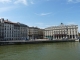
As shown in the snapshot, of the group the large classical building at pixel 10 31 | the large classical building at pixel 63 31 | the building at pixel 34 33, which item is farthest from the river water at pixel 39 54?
the building at pixel 34 33

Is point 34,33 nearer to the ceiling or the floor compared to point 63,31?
nearer to the floor

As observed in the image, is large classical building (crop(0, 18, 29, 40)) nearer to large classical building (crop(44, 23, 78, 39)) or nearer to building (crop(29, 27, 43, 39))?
building (crop(29, 27, 43, 39))

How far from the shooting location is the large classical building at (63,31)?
5110 inches

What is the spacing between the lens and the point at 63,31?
13612 centimetres

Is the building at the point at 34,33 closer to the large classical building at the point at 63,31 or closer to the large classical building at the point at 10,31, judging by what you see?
the large classical building at the point at 63,31

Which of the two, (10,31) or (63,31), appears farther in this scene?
(63,31)

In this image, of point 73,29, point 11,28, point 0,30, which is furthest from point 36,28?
point 0,30

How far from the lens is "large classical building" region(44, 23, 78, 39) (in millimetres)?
129800

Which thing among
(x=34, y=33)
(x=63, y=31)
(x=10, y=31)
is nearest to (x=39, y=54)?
(x=10, y=31)

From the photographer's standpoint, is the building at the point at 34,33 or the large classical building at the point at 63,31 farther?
the building at the point at 34,33

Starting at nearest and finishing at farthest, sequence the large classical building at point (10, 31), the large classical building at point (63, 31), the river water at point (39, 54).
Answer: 1. the river water at point (39, 54)
2. the large classical building at point (10, 31)
3. the large classical building at point (63, 31)

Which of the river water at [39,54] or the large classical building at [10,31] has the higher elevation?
the large classical building at [10,31]

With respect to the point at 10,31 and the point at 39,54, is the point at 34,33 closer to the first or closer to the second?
the point at 10,31

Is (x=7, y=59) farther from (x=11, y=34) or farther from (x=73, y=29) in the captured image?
(x=73, y=29)
